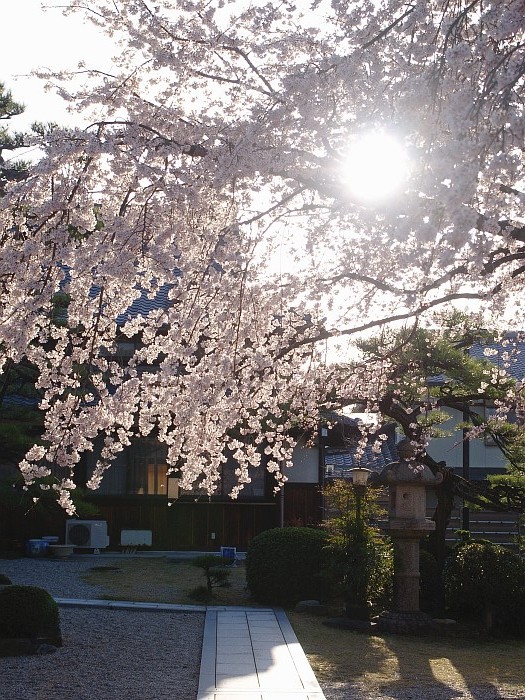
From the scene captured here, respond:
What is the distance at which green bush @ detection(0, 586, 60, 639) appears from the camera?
27.9 feet

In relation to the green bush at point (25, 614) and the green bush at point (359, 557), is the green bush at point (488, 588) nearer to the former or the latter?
the green bush at point (359, 557)

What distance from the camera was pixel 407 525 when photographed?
37.5 feet

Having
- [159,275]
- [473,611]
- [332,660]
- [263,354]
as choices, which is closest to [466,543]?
[473,611]

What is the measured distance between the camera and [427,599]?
12203 millimetres

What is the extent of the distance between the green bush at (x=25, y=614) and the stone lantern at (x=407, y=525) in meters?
4.46

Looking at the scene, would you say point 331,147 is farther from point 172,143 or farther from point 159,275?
point 159,275

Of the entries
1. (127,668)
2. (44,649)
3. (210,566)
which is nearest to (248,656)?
(127,668)

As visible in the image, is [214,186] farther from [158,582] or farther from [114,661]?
[158,582]

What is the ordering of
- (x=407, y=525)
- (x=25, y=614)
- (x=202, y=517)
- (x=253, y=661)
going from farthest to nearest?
1. (x=202, y=517)
2. (x=407, y=525)
3. (x=25, y=614)
4. (x=253, y=661)

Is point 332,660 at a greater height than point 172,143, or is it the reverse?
point 172,143

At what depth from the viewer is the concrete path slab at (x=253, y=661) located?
6848 mm

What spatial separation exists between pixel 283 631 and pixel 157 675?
268 cm

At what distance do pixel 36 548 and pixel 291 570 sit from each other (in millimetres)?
8570

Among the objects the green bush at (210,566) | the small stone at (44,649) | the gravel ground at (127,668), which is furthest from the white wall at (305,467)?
the small stone at (44,649)
